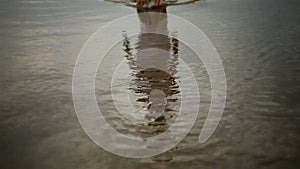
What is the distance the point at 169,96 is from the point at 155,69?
57 centimetres

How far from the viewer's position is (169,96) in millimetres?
2424

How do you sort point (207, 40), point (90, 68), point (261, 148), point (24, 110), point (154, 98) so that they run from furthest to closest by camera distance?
point (207, 40), point (90, 68), point (154, 98), point (24, 110), point (261, 148)

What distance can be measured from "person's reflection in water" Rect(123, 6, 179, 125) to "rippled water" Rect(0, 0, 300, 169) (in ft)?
0.11

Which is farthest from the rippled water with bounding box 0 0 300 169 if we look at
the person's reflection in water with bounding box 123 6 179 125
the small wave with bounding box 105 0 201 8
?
the small wave with bounding box 105 0 201 8

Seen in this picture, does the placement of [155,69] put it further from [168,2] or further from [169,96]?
[168,2]

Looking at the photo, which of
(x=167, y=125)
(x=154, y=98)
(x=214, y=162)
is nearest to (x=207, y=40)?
(x=154, y=98)

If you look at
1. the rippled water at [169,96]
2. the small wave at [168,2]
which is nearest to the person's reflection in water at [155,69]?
the rippled water at [169,96]

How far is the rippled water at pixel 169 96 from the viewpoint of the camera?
1727 millimetres

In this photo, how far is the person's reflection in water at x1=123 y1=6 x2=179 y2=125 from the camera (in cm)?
230

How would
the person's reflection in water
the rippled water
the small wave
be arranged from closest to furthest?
1. the rippled water
2. the person's reflection in water
3. the small wave

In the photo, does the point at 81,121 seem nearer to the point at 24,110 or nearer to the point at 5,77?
the point at 24,110

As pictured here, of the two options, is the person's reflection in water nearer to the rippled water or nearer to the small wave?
the rippled water

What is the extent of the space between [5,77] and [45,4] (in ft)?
10.8

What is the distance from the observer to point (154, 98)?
2.40m
